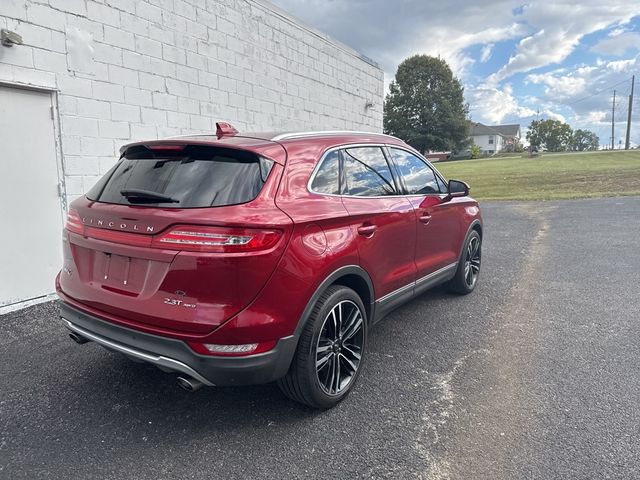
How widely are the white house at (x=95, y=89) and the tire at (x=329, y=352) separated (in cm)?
370

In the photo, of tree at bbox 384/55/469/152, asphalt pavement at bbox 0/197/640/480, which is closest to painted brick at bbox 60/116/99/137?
asphalt pavement at bbox 0/197/640/480

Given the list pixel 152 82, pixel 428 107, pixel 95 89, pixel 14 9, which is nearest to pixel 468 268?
pixel 152 82

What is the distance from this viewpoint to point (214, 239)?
2287 mm

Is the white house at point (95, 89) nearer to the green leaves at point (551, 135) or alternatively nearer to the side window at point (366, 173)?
the side window at point (366, 173)

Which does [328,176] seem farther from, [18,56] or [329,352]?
[18,56]

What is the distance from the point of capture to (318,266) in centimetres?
265

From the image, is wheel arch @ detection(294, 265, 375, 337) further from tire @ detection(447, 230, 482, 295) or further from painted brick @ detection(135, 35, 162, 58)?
painted brick @ detection(135, 35, 162, 58)

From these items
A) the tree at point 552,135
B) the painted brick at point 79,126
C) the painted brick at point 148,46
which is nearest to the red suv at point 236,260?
the painted brick at point 79,126

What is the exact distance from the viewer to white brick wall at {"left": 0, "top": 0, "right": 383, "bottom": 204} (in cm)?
487

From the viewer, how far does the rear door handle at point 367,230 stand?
3080mm

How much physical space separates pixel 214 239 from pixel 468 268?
3.76m

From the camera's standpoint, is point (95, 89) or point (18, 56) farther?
point (95, 89)

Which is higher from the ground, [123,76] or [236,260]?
[123,76]

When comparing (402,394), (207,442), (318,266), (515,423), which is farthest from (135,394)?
(515,423)
